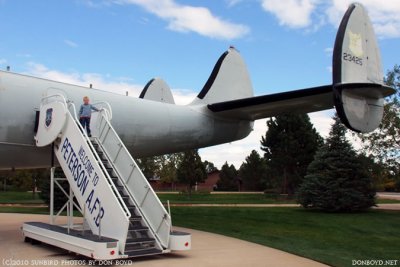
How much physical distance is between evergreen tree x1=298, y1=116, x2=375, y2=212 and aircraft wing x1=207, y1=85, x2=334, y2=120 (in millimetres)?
8803

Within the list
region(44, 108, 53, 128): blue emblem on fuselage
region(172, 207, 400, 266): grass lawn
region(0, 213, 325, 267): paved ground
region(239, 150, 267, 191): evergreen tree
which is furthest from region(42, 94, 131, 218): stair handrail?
region(239, 150, 267, 191): evergreen tree

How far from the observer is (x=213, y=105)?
16547mm

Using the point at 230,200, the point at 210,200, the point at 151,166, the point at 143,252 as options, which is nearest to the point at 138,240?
the point at 143,252

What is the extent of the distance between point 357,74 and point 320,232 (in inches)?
235

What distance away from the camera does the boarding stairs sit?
32.1 ft

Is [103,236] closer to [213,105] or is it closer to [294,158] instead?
[213,105]

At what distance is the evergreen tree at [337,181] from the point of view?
23484 millimetres

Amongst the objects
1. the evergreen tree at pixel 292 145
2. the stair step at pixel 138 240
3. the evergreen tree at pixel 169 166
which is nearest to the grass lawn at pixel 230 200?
the evergreen tree at pixel 292 145

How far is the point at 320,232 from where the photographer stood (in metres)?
15.5

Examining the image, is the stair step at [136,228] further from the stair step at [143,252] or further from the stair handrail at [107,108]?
the stair handrail at [107,108]

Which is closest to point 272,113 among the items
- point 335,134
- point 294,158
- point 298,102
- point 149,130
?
point 298,102

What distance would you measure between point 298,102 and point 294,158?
27.6 meters

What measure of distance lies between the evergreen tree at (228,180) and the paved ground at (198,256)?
73.3 metres

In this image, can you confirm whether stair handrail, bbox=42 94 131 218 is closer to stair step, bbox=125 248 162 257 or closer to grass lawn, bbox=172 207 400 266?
stair step, bbox=125 248 162 257
